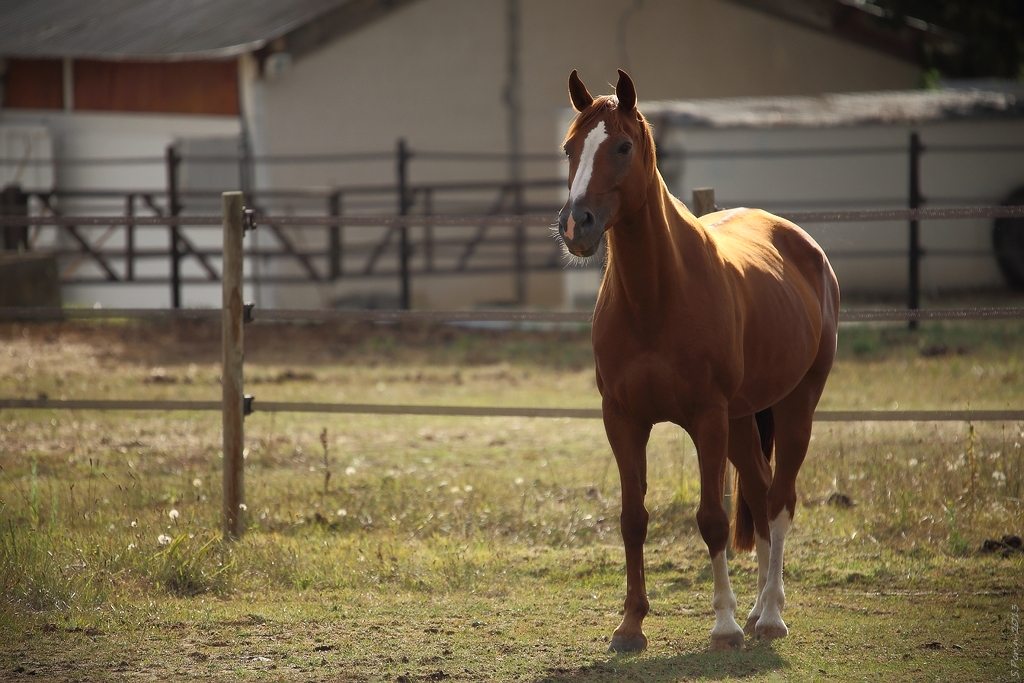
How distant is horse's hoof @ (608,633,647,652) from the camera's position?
156 inches

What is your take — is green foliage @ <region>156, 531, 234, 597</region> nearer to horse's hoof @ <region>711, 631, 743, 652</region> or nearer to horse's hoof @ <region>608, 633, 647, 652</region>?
horse's hoof @ <region>608, 633, 647, 652</region>

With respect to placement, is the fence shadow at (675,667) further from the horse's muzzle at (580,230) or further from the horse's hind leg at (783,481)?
the horse's muzzle at (580,230)

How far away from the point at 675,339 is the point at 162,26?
1486cm

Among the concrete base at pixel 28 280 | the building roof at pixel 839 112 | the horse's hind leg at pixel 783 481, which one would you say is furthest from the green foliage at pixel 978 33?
the horse's hind leg at pixel 783 481

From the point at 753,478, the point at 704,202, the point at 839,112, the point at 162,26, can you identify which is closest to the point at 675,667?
the point at 753,478

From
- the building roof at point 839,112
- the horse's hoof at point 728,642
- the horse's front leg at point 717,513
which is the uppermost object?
the building roof at point 839,112

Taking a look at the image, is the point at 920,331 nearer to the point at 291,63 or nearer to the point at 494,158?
the point at 494,158

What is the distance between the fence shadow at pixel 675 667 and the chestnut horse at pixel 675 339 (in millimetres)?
83

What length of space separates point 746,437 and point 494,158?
12493mm

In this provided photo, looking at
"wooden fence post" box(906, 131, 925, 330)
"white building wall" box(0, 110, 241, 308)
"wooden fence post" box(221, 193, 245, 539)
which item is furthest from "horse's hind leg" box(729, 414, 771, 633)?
"white building wall" box(0, 110, 241, 308)

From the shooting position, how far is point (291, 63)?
1573cm

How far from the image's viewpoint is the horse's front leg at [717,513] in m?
3.86

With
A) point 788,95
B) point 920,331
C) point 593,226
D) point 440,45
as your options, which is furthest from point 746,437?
point 788,95

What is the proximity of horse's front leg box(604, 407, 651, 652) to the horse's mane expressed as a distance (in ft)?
2.98
